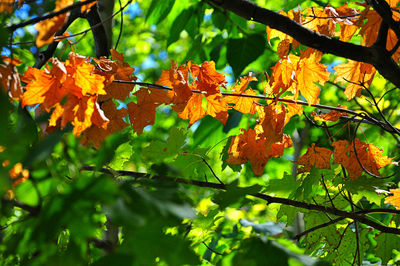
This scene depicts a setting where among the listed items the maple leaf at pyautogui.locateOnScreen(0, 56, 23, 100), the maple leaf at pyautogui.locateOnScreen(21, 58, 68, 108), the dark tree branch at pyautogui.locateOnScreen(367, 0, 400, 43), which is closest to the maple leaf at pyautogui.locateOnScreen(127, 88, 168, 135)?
the maple leaf at pyautogui.locateOnScreen(21, 58, 68, 108)

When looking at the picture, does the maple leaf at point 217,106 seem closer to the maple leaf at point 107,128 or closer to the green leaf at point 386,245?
the maple leaf at point 107,128

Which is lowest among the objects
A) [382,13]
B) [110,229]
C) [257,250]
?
[110,229]

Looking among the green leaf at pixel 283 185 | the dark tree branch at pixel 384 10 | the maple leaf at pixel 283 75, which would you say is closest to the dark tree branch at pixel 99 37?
the maple leaf at pixel 283 75

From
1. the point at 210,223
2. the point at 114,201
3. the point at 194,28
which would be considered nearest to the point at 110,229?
the point at 210,223

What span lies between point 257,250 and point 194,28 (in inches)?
58.2

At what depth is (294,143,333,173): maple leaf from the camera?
1.03 meters

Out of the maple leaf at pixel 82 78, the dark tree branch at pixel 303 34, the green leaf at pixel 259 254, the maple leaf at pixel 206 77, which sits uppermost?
the dark tree branch at pixel 303 34

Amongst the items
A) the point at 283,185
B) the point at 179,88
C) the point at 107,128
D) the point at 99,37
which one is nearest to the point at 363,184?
the point at 283,185

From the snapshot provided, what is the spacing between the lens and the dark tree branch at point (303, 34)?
2.46ft

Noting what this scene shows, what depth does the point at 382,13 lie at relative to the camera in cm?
73

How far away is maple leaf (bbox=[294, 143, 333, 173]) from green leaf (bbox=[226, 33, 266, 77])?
25.1 inches

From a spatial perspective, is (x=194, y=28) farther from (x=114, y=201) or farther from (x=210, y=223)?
(x=114, y=201)

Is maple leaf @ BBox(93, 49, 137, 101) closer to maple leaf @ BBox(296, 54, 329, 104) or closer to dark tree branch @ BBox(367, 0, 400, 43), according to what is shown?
maple leaf @ BBox(296, 54, 329, 104)

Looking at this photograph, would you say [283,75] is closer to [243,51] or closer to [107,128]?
[107,128]
